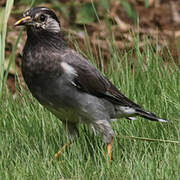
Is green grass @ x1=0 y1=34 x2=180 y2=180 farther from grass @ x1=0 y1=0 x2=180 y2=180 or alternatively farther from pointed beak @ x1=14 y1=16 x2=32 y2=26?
pointed beak @ x1=14 y1=16 x2=32 y2=26

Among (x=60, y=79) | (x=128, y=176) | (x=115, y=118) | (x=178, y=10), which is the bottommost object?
(x=128, y=176)

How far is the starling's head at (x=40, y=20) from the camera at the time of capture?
15.8 ft

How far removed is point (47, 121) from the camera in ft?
17.7

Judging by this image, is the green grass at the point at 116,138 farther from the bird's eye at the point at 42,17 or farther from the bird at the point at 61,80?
the bird's eye at the point at 42,17

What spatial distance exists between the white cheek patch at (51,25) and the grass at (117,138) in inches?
36.0

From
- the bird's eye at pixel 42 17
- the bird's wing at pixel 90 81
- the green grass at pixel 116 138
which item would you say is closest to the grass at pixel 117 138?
the green grass at pixel 116 138

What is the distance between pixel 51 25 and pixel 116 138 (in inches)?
50.1

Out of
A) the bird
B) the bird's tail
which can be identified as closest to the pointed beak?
the bird

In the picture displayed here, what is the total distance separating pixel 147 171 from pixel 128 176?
155 mm

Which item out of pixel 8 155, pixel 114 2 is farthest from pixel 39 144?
pixel 114 2

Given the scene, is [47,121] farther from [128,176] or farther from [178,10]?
[178,10]

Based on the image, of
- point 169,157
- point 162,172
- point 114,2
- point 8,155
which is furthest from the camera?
point 114,2

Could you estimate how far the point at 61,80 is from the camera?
473cm

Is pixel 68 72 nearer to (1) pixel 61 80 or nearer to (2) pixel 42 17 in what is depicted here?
(1) pixel 61 80
